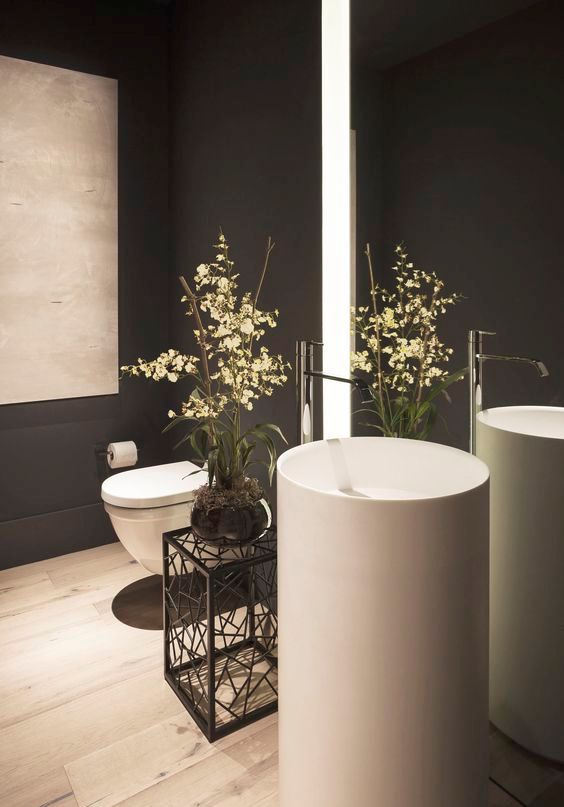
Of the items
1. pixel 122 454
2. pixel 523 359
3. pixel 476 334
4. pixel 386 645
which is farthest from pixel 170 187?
pixel 386 645

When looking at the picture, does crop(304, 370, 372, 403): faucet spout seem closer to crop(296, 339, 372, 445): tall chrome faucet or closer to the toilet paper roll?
crop(296, 339, 372, 445): tall chrome faucet

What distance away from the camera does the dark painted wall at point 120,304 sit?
2.65 metres

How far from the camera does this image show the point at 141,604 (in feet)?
7.72

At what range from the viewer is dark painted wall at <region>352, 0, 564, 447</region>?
45.3 inches

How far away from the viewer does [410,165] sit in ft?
4.65

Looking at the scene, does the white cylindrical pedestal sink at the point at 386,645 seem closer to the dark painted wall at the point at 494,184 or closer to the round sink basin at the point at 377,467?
the round sink basin at the point at 377,467

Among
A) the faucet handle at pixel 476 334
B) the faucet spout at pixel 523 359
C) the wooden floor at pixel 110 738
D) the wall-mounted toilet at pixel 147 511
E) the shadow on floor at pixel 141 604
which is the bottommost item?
the wooden floor at pixel 110 738

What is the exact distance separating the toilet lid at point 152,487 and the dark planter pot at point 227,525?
38 cm

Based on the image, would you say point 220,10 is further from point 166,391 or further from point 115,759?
point 115,759

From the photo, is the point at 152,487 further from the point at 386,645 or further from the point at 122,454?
the point at 386,645

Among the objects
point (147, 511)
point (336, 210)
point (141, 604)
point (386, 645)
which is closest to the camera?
point (386, 645)

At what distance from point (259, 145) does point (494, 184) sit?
1231 millimetres

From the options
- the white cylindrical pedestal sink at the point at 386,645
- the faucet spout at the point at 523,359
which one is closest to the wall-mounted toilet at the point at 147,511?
the white cylindrical pedestal sink at the point at 386,645

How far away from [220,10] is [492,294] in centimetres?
194
